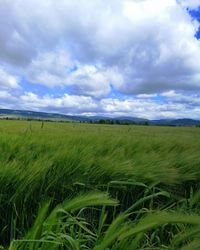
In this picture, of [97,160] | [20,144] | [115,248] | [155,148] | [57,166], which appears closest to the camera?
[115,248]

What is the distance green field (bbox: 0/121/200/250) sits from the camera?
58.7 inches

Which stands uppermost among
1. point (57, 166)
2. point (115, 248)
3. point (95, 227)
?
point (57, 166)

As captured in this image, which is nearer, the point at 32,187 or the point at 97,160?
the point at 32,187

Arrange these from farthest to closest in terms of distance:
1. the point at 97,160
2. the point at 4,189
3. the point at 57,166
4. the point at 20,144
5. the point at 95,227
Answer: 1. the point at 20,144
2. the point at 97,160
3. the point at 57,166
4. the point at 95,227
5. the point at 4,189

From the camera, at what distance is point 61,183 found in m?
2.31

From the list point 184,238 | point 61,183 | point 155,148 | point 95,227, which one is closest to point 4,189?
point 61,183

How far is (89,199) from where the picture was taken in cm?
164

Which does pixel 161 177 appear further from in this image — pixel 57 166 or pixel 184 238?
pixel 184 238

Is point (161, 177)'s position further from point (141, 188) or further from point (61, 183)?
point (61, 183)

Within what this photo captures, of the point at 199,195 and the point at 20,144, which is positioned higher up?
the point at 20,144

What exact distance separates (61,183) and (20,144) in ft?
2.43

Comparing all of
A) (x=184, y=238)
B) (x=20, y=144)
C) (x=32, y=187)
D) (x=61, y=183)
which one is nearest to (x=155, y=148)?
(x=20, y=144)

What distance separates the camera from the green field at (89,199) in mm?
1491

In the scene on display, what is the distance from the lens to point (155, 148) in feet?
13.0
